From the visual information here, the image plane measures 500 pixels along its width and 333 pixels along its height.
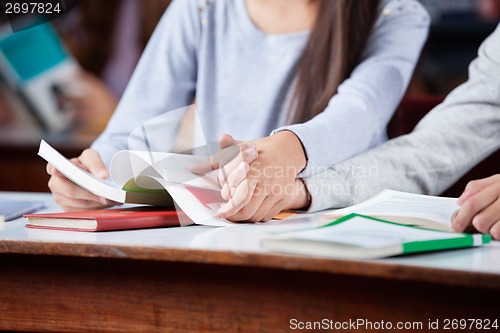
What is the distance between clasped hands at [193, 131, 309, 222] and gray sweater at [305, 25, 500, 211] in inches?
2.1

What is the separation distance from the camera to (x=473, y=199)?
0.80 m

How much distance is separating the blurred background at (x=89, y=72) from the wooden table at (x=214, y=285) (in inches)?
90.9

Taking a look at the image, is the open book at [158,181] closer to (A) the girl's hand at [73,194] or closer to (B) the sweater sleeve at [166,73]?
(A) the girl's hand at [73,194]

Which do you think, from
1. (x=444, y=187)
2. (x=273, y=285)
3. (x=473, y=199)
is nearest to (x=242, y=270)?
(x=273, y=285)

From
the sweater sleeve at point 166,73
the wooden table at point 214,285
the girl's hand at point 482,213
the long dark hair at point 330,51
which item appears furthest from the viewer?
the sweater sleeve at point 166,73

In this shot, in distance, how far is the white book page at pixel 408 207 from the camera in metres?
0.84

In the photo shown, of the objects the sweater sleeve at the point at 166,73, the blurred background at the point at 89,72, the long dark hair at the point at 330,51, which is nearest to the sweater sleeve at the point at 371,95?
the long dark hair at the point at 330,51

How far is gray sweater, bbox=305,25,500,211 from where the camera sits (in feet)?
3.44

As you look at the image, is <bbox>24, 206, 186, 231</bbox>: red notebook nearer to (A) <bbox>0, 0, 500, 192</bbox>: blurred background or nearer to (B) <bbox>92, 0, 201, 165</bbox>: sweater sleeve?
(B) <bbox>92, 0, 201, 165</bbox>: sweater sleeve

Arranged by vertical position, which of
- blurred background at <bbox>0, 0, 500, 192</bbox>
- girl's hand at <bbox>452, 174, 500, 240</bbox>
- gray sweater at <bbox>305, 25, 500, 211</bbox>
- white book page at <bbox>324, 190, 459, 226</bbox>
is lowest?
blurred background at <bbox>0, 0, 500, 192</bbox>

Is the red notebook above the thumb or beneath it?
above

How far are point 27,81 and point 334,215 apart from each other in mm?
2439

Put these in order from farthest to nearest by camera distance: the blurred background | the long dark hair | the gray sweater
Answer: the blurred background, the long dark hair, the gray sweater

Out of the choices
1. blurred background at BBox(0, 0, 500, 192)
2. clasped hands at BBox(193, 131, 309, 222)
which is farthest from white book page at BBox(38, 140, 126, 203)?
Result: blurred background at BBox(0, 0, 500, 192)
